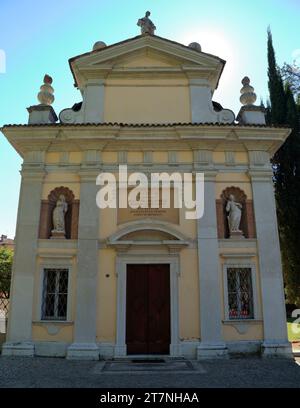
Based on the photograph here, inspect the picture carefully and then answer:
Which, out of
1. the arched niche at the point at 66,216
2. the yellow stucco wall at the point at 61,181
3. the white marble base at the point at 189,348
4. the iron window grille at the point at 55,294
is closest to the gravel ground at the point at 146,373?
the white marble base at the point at 189,348

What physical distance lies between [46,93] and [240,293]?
879cm

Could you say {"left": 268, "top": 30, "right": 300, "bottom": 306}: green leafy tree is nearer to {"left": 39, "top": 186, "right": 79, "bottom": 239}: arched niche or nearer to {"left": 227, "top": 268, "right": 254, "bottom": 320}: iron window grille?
{"left": 227, "top": 268, "right": 254, "bottom": 320}: iron window grille

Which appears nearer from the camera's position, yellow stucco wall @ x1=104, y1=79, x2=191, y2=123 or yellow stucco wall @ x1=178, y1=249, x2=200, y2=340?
yellow stucco wall @ x1=178, y1=249, x2=200, y2=340

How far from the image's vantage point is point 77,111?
38.1 feet

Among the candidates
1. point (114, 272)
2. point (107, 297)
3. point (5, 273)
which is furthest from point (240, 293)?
point (5, 273)

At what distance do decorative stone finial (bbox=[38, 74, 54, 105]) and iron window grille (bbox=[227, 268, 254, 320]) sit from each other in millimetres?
7884

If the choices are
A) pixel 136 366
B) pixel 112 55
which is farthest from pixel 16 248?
pixel 112 55

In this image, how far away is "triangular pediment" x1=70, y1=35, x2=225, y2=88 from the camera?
1166 centimetres

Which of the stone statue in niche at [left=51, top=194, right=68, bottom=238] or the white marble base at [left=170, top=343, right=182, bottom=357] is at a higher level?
the stone statue in niche at [left=51, top=194, right=68, bottom=238]

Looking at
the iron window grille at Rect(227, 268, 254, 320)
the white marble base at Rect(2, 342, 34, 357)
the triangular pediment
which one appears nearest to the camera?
the white marble base at Rect(2, 342, 34, 357)

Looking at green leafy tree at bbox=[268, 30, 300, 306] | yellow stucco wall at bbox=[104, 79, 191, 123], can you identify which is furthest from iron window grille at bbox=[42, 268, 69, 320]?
green leafy tree at bbox=[268, 30, 300, 306]

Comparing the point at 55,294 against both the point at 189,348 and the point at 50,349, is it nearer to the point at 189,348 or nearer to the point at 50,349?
the point at 50,349

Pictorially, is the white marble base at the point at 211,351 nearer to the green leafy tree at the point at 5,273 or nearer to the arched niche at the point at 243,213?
the arched niche at the point at 243,213

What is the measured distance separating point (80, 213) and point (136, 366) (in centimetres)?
443
